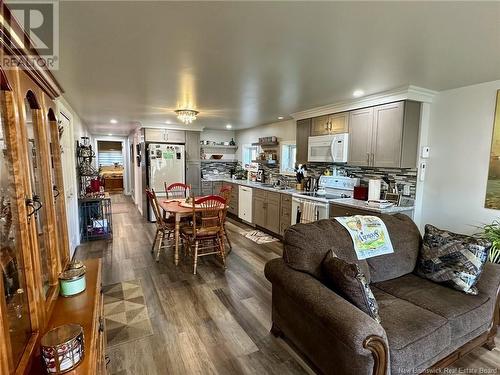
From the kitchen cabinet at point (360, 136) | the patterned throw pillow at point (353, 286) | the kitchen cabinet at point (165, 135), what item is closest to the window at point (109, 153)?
the kitchen cabinet at point (165, 135)

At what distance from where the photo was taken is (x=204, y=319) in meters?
2.47

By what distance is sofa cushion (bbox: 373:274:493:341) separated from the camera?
1779 millimetres

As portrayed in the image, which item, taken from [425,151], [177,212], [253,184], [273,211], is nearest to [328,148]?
[425,151]

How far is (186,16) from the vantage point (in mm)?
1599

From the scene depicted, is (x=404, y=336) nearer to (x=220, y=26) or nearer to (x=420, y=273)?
(x=420, y=273)

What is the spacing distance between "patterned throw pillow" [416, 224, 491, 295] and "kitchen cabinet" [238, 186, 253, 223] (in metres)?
3.71

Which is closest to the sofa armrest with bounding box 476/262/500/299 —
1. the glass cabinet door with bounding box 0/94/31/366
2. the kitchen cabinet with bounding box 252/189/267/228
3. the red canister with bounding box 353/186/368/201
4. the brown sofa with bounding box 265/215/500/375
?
the brown sofa with bounding box 265/215/500/375

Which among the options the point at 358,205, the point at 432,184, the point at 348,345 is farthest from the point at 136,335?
the point at 432,184

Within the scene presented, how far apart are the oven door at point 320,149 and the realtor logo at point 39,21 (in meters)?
3.49

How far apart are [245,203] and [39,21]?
467 cm

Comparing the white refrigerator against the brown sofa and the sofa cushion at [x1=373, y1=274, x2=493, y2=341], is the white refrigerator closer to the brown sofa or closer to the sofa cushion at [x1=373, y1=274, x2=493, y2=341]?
the brown sofa

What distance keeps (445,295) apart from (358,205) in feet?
5.28

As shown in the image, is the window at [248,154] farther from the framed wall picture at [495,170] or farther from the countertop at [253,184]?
the framed wall picture at [495,170]

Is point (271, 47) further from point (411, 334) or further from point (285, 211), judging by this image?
point (285, 211)
